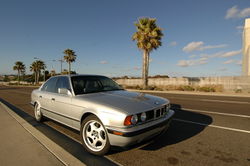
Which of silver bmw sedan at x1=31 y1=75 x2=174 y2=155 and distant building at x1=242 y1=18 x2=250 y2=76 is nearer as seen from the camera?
silver bmw sedan at x1=31 y1=75 x2=174 y2=155

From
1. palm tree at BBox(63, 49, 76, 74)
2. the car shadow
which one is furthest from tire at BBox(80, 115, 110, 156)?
palm tree at BBox(63, 49, 76, 74)

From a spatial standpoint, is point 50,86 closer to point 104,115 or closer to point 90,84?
point 90,84

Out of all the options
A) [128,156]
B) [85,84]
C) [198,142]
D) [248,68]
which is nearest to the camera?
[128,156]

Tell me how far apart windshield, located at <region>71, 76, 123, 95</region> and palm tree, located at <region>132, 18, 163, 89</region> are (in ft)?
59.5

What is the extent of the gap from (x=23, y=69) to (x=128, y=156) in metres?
77.8

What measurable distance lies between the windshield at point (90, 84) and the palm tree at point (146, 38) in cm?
1813

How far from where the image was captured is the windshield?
362cm

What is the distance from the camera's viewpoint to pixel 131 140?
2.45 meters

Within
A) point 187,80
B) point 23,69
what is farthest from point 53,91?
point 23,69

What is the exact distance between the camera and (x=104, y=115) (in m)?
2.60

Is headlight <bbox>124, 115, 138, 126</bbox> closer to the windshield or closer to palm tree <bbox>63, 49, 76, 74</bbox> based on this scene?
the windshield

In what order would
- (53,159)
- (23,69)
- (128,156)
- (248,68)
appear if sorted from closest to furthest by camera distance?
(53,159) → (128,156) → (248,68) → (23,69)

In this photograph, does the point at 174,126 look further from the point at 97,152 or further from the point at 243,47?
the point at 243,47

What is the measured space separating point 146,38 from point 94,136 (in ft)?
70.3
